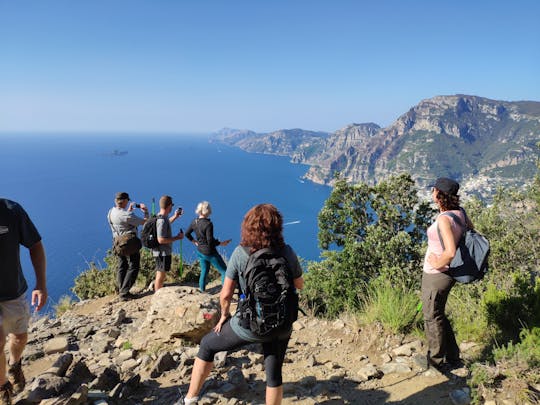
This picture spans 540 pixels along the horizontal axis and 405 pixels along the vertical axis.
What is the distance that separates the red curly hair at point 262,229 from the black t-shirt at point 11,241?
1864mm

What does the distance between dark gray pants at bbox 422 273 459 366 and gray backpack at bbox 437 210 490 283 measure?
0.11m

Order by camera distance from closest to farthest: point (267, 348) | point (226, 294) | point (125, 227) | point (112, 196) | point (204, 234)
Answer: point (267, 348), point (226, 294), point (204, 234), point (125, 227), point (112, 196)

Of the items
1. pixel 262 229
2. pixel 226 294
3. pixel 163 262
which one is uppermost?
pixel 262 229

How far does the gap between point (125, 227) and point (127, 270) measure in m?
0.98

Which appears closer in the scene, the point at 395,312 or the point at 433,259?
the point at 433,259

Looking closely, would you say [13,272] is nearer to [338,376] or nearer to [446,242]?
[338,376]

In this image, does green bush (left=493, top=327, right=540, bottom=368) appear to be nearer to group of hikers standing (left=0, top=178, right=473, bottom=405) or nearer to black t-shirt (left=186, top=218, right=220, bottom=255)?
group of hikers standing (left=0, top=178, right=473, bottom=405)

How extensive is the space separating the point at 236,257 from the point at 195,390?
1.24 meters

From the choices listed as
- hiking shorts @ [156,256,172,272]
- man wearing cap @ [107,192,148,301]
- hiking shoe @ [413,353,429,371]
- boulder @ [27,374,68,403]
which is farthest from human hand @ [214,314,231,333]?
man wearing cap @ [107,192,148,301]

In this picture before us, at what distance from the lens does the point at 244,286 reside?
8.79ft

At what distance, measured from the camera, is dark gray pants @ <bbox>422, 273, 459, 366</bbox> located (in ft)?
11.1

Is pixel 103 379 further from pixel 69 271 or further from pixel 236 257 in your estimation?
pixel 69 271

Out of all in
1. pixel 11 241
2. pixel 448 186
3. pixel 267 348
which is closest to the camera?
pixel 267 348

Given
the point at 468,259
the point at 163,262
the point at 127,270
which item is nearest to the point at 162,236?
A: the point at 163,262
